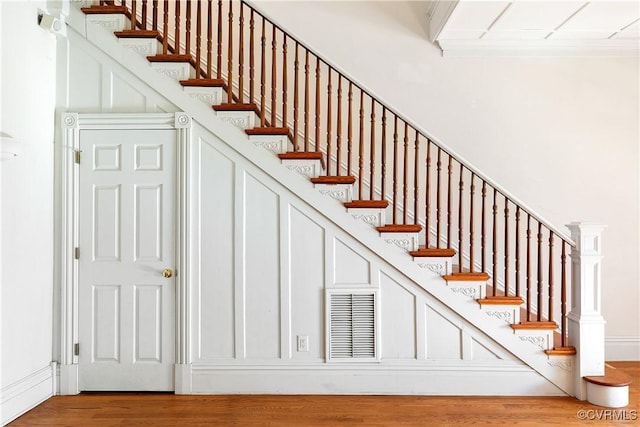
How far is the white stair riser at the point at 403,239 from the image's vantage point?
3.66 meters

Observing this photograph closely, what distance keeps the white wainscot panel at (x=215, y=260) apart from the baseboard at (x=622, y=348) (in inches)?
153

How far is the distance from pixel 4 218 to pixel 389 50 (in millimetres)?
3844

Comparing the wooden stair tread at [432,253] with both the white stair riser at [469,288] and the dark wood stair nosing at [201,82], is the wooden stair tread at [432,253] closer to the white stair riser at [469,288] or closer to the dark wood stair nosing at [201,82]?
the white stair riser at [469,288]

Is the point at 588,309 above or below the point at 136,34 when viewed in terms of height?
below

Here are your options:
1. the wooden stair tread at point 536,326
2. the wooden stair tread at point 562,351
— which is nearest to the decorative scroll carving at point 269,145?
the wooden stair tread at point 536,326

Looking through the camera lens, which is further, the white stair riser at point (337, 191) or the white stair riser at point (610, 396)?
the white stair riser at point (337, 191)

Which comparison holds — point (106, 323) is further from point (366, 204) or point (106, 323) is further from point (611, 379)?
point (611, 379)

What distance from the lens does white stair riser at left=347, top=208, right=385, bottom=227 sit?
368cm

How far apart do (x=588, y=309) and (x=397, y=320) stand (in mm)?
1509

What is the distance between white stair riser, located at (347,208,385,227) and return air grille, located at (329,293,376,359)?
2.00ft

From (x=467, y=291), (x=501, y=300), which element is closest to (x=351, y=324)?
(x=467, y=291)

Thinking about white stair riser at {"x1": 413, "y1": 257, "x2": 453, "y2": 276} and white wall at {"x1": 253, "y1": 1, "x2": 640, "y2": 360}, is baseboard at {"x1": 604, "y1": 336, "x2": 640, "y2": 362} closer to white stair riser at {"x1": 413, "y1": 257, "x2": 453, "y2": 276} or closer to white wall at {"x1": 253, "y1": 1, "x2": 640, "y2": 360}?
white wall at {"x1": 253, "y1": 1, "x2": 640, "y2": 360}

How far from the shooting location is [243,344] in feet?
12.2

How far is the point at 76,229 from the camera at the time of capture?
3.72 meters
